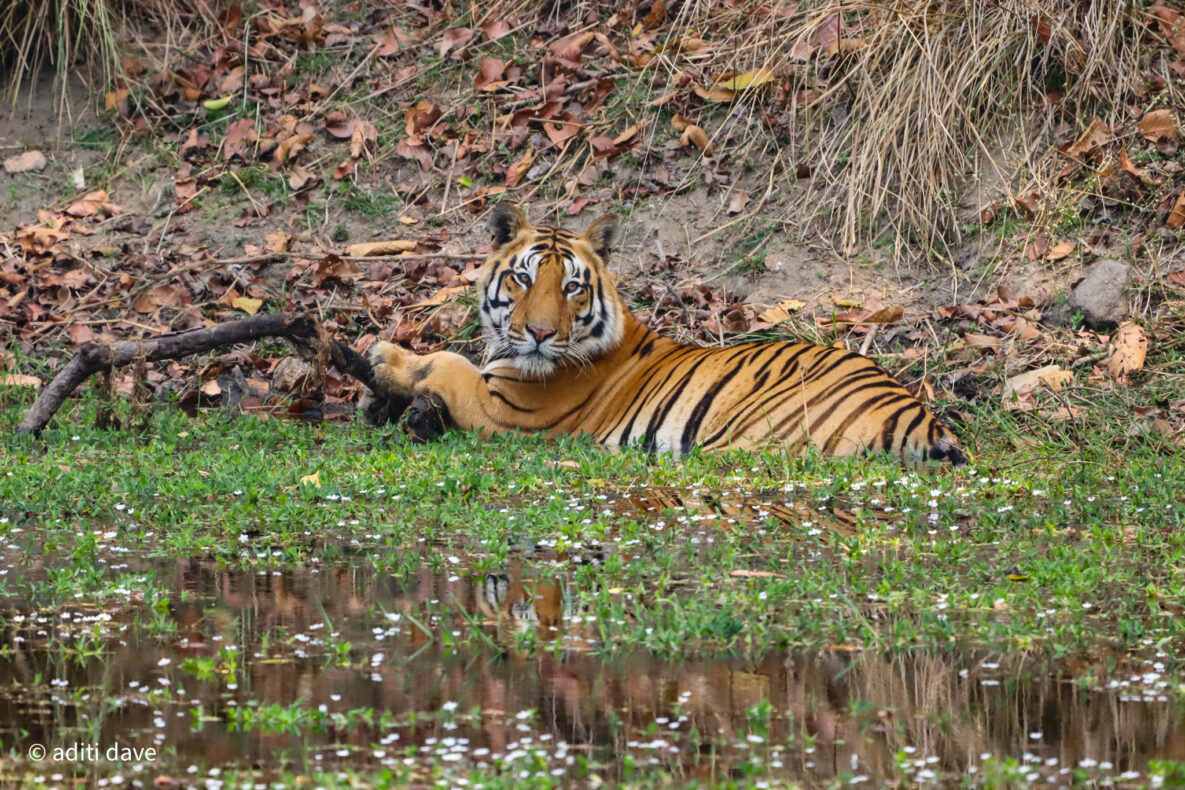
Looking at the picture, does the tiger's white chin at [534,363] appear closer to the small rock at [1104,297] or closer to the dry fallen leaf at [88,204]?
the small rock at [1104,297]

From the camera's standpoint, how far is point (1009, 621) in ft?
12.5

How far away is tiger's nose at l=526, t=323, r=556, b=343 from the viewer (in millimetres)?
6695

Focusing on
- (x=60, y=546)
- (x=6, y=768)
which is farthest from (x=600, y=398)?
(x=6, y=768)

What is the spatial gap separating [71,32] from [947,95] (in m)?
6.76

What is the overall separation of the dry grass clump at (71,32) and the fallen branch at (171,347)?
4.93 m

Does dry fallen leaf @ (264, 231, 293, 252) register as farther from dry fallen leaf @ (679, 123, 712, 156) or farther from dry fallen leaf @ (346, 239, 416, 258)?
dry fallen leaf @ (679, 123, 712, 156)

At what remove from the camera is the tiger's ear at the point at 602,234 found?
277 inches

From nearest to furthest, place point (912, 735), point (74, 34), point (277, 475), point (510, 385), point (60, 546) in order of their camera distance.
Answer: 1. point (912, 735)
2. point (60, 546)
3. point (277, 475)
4. point (510, 385)
5. point (74, 34)

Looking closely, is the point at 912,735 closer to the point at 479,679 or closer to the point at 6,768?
the point at 479,679

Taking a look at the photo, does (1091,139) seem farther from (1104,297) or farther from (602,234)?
(602,234)

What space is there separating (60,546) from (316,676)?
69.5 inches

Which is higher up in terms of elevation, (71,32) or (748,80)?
(71,32)

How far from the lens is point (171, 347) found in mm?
6539

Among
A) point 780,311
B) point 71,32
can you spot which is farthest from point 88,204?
point 780,311
